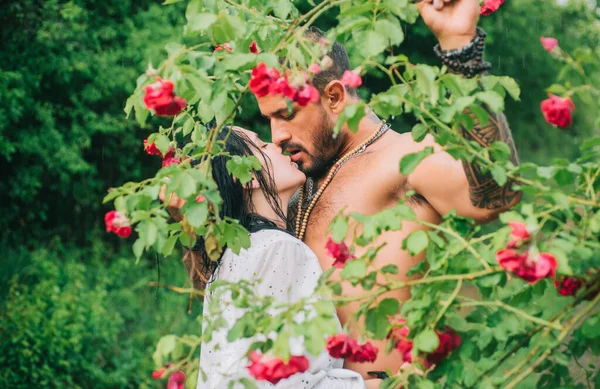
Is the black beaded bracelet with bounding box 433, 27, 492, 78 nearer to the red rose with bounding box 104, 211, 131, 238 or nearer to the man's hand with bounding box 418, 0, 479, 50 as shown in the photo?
the man's hand with bounding box 418, 0, 479, 50

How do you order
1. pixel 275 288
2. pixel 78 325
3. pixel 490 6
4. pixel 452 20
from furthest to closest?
pixel 78 325 < pixel 275 288 < pixel 490 6 < pixel 452 20

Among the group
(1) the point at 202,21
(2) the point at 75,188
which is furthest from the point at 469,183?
(2) the point at 75,188

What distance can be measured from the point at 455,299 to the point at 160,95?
0.76m

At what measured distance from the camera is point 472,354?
195 centimetres

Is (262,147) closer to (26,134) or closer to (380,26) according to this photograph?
(380,26)

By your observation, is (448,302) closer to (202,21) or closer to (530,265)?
(530,265)

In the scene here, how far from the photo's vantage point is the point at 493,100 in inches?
72.4

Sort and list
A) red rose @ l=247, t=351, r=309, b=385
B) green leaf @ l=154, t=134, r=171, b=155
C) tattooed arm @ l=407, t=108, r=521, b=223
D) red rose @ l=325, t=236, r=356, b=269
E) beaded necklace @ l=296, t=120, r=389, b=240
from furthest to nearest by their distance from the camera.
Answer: beaded necklace @ l=296, t=120, r=389, b=240 < green leaf @ l=154, t=134, r=171, b=155 < tattooed arm @ l=407, t=108, r=521, b=223 < red rose @ l=325, t=236, r=356, b=269 < red rose @ l=247, t=351, r=309, b=385

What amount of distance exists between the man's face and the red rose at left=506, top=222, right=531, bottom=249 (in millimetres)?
1221

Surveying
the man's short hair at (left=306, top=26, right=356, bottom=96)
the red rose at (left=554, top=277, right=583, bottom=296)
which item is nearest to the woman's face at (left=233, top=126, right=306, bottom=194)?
the man's short hair at (left=306, top=26, right=356, bottom=96)

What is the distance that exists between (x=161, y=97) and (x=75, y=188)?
7.98m

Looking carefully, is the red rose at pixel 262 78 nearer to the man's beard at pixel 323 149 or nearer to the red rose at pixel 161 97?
the red rose at pixel 161 97

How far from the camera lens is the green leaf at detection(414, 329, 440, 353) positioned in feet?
5.91

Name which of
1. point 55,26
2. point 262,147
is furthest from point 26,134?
point 262,147
